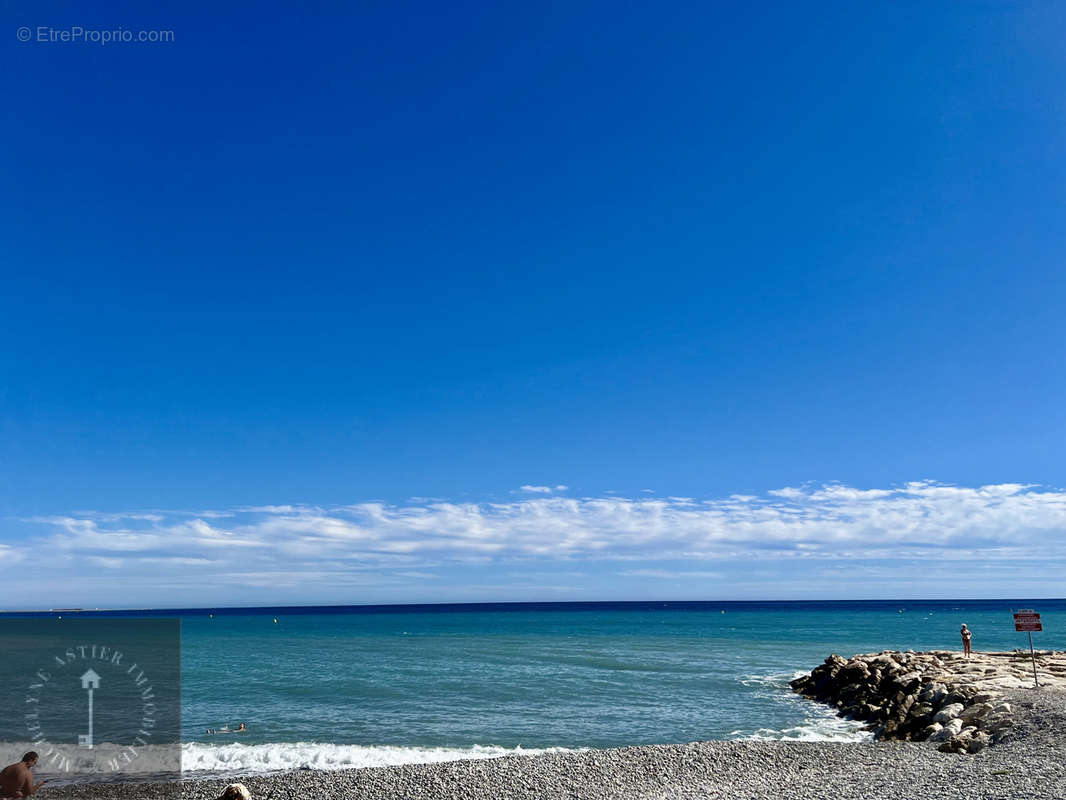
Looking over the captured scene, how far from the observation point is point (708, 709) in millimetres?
28234

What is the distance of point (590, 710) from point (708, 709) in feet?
15.7

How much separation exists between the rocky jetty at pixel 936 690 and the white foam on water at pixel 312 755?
438 inches

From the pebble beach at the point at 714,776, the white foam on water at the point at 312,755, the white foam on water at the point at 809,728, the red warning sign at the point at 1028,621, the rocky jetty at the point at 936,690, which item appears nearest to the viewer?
the pebble beach at the point at 714,776

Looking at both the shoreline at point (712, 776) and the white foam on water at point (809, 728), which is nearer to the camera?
the shoreline at point (712, 776)

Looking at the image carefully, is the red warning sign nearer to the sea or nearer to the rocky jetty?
the rocky jetty

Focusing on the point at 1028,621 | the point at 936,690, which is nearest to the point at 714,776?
the point at 936,690

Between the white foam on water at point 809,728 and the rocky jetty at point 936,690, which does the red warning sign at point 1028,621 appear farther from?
the white foam on water at point 809,728

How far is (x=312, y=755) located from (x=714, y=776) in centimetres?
1195

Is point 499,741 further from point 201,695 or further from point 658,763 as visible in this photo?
point 201,695

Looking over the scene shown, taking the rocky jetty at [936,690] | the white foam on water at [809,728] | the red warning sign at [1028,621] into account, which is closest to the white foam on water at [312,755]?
the white foam on water at [809,728]

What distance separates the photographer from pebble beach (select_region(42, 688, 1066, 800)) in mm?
15203

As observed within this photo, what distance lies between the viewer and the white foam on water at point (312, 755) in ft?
66.3

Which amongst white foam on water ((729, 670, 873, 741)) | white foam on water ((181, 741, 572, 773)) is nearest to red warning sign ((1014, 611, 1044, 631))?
white foam on water ((729, 670, 873, 741))

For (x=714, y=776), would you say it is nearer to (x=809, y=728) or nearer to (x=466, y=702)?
(x=809, y=728)
